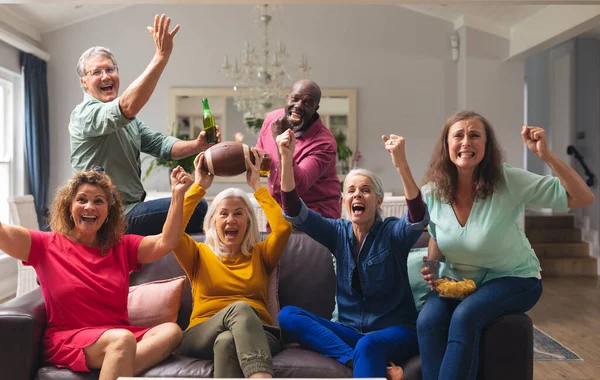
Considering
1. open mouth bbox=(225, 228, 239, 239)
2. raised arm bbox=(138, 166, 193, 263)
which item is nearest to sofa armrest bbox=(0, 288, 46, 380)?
raised arm bbox=(138, 166, 193, 263)

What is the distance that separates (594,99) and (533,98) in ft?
5.04

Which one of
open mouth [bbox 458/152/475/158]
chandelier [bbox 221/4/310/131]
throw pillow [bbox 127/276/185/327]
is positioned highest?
chandelier [bbox 221/4/310/131]

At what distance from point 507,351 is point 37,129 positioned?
5.98 metres

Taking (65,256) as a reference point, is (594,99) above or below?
above

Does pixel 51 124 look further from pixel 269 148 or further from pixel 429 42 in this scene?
pixel 269 148

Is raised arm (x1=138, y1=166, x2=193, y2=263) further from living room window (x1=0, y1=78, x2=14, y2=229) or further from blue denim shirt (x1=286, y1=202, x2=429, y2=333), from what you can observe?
living room window (x1=0, y1=78, x2=14, y2=229)

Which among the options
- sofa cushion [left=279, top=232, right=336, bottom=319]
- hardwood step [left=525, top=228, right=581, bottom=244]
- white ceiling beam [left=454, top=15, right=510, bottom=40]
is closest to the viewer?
sofa cushion [left=279, top=232, right=336, bottom=319]

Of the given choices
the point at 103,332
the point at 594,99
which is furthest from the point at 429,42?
the point at 103,332

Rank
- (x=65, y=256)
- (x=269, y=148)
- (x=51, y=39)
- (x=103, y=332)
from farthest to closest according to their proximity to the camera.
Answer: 1. (x=51, y=39)
2. (x=269, y=148)
3. (x=65, y=256)
4. (x=103, y=332)

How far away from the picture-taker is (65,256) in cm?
239

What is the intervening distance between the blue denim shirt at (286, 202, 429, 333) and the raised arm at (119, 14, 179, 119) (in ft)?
2.47

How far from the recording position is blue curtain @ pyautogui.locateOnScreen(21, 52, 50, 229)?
6.59 meters

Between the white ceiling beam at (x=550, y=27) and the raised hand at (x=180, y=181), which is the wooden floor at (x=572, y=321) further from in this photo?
the white ceiling beam at (x=550, y=27)

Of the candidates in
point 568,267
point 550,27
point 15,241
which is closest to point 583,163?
point 568,267
